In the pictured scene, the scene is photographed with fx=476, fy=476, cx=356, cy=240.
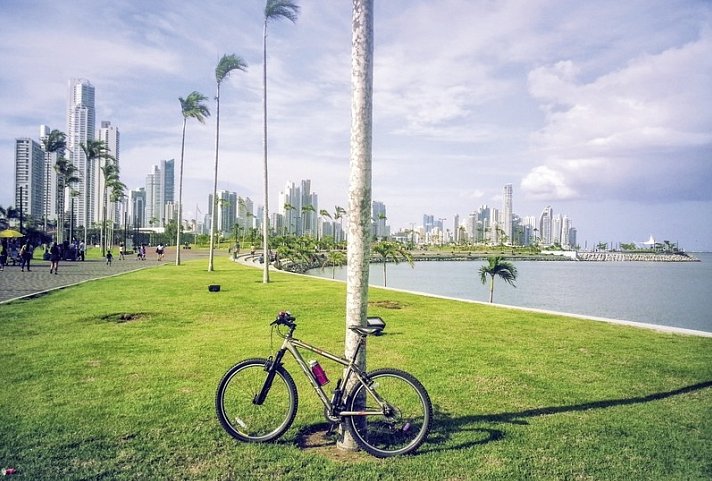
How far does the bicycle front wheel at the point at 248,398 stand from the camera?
5.04 metres

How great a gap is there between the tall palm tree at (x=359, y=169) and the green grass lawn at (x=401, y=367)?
4.97ft

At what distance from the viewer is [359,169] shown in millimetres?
5289

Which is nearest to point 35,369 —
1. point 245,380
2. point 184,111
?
point 245,380

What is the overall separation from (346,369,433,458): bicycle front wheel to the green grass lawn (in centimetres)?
18

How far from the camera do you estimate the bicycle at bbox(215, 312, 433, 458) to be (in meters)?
4.75

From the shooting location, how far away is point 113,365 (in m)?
7.92

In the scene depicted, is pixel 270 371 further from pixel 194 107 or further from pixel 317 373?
pixel 194 107

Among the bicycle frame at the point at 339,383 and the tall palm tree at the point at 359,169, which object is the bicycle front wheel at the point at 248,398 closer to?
the bicycle frame at the point at 339,383

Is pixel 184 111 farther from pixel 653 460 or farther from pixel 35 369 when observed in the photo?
pixel 653 460

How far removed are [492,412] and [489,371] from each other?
1.93 m

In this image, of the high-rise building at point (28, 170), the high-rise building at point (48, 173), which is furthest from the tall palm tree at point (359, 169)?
the high-rise building at point (28, 170)

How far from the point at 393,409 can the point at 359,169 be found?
101 inches

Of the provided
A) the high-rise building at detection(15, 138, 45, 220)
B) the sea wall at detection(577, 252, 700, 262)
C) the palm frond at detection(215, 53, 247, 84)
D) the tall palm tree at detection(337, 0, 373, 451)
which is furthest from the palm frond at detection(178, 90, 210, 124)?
the sea wall at detection(577, 252, 700, 262)

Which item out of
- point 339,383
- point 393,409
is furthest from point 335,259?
point 393,409
